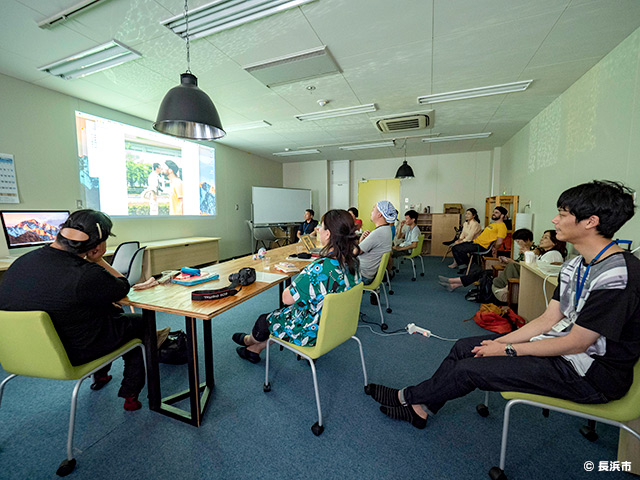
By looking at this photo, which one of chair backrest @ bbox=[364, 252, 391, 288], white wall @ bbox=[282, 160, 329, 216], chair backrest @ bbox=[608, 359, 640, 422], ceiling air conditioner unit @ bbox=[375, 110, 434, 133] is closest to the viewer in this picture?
chair backrest @ bbox=[608, 359, 640, 422]

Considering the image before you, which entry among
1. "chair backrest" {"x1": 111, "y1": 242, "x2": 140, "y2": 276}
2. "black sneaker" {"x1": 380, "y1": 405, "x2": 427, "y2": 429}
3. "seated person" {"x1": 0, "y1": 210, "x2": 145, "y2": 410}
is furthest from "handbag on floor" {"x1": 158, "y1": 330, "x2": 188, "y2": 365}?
"black sneaker" {"x1": 380, "y1": 405, "x2": 427, "y2": 429}

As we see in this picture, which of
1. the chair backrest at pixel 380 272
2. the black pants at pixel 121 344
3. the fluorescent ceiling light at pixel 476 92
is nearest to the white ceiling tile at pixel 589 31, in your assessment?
the fluorescent ceiling light at pixel 476 92

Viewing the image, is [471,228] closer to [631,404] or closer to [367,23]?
[367,23]

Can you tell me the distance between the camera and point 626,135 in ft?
7.73

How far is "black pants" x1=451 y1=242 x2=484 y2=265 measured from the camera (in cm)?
478

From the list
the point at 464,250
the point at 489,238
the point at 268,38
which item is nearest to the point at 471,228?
the point at 489,238

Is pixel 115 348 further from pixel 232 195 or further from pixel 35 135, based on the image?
pixel 232 195

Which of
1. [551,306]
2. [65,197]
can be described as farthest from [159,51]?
[551,306]

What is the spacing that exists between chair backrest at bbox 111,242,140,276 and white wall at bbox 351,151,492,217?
21.8 ft

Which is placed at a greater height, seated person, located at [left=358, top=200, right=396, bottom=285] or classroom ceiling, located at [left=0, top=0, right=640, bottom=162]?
classroom ceiling, located at [left=0, top=0, right=640, bottom=162]

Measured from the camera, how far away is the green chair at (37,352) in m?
1.13

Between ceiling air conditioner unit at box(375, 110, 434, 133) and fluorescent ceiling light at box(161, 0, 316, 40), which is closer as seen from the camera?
fluorescent ceiling light at box(161, 0, 316, 40)

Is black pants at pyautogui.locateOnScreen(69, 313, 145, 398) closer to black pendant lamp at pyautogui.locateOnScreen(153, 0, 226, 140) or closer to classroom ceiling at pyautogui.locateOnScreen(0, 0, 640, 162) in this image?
black pendant lamp at pyautogui.locateOnScreen(153, 0, 226, 140)

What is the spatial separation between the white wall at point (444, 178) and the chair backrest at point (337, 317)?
22.6 ft
